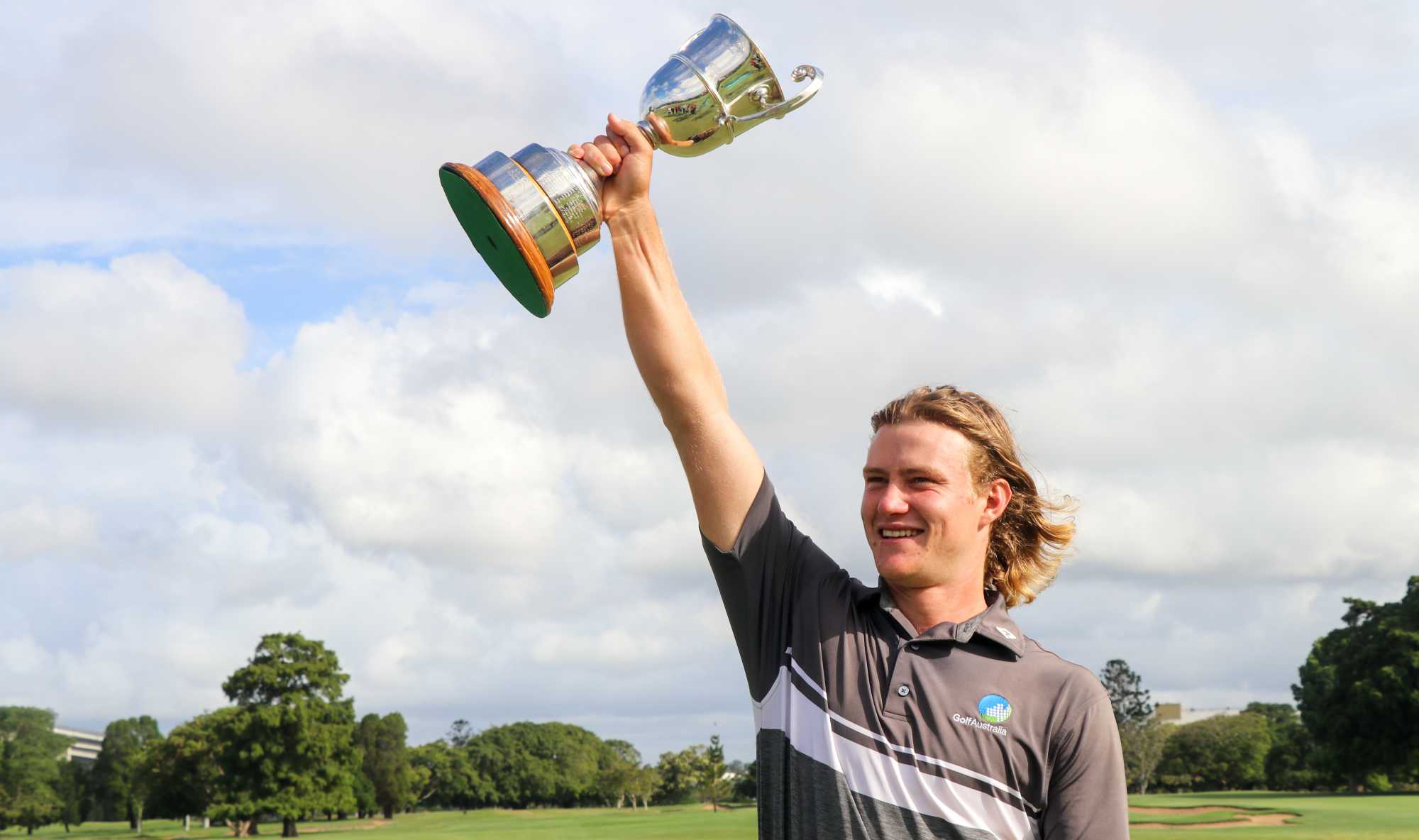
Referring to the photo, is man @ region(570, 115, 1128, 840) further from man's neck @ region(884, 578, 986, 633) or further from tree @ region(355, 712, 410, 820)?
tree @ region(355, 712, 410, 820)

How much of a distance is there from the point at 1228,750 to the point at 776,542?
101 m

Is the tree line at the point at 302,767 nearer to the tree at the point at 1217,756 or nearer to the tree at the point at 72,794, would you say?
the tree at the point at 72,794

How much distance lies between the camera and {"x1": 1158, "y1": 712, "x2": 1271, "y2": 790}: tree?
93562 millimetres

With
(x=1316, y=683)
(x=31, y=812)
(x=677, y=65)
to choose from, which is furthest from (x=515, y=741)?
(x=677, y=65)

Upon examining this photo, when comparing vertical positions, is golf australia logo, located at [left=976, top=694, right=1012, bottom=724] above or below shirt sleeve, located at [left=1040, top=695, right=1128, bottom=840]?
above

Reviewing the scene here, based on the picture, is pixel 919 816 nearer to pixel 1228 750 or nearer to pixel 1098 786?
pixel 1098 786

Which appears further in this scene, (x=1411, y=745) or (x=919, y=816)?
(x=1411, y=745)

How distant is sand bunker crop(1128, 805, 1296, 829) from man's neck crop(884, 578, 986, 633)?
36.8 meters

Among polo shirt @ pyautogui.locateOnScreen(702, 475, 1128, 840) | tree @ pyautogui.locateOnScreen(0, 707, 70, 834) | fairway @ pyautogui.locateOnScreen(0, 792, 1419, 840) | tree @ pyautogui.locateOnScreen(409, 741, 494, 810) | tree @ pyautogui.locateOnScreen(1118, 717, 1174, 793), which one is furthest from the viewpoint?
tree @ pyautogui.locateOnScreen(409, 741, 494, 810)

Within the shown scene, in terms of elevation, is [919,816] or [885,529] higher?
[885,529]

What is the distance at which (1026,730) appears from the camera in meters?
3.17

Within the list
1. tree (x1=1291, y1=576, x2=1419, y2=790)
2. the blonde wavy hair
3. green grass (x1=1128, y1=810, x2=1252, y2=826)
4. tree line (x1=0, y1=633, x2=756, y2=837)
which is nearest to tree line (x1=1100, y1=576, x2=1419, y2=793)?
tree (x1=1291, y1=576, x2=1419, y2=790)

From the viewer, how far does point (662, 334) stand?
338 cm

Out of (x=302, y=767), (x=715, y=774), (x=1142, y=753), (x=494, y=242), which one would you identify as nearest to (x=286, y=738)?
(x=302, y=767)
